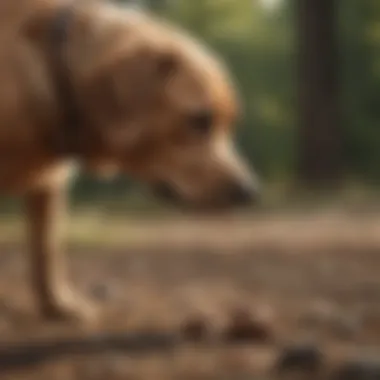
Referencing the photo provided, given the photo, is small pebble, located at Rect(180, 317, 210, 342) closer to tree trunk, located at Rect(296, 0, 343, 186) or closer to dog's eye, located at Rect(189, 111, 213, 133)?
dog's eye, located at Rect(189, 111, 213, 133)

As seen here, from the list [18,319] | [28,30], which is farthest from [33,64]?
[18,319]

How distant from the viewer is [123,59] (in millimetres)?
2016

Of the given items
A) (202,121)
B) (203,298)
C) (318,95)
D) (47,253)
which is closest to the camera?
(202,121)

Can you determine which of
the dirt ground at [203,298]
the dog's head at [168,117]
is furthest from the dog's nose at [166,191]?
the dirt ground at [203,298]

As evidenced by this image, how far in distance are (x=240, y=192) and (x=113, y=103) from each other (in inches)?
12.4

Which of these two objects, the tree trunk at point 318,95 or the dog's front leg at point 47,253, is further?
the tree trunk at point 318,95

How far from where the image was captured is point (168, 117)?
80.0 inches

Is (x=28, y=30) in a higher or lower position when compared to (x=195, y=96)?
higher

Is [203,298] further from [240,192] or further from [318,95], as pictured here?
[318,95]

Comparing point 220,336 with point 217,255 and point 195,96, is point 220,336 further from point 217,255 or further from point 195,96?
point 217,255

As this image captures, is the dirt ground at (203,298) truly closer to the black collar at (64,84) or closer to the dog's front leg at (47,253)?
the dog's front leg at (47,253)

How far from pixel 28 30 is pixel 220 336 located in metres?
0.70

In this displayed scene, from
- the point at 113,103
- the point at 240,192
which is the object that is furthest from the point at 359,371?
the point at 113,103

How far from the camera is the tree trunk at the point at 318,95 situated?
5.18 m
